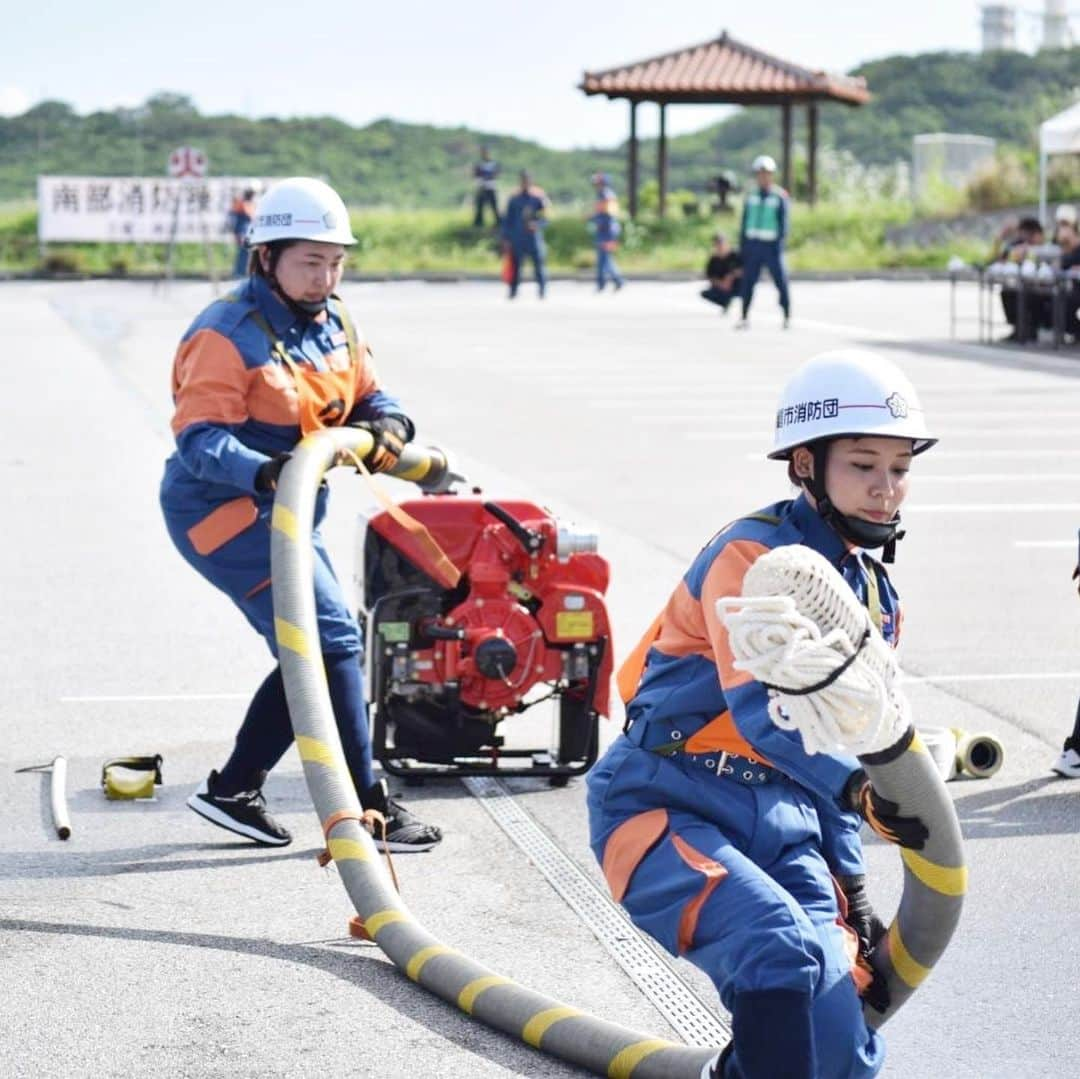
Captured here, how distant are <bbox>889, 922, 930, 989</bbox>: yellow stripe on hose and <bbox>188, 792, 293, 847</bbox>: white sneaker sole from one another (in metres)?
2.84

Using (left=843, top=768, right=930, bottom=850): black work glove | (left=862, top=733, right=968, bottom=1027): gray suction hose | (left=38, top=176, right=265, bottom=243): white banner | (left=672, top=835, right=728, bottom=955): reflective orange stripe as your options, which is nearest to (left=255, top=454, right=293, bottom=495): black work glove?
(left=672, top=835, right=728, bottom=955): reflective orange stripe

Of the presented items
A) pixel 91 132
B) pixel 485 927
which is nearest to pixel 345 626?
pixel 485 927

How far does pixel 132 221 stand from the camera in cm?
5412

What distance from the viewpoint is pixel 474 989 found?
5.15 m

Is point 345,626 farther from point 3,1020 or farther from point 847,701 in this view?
point 847,701

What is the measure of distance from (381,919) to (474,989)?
455mm

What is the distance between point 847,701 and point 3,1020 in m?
2.40

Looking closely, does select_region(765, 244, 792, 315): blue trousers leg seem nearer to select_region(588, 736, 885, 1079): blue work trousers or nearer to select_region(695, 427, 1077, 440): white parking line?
select_region(695, 427, 1077, 440): white parking line

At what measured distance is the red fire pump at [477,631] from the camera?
714cm

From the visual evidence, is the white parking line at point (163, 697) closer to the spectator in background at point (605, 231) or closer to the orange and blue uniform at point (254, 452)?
the orange and blue uniform at point (254, 452)

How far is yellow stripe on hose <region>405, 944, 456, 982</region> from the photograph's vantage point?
533cm

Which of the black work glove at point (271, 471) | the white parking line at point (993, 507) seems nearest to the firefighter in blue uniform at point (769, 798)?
the black work glove at point (271, 471)

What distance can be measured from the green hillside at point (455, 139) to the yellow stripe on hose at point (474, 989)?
289 feet

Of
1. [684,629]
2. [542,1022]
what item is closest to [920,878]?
[684,629]
